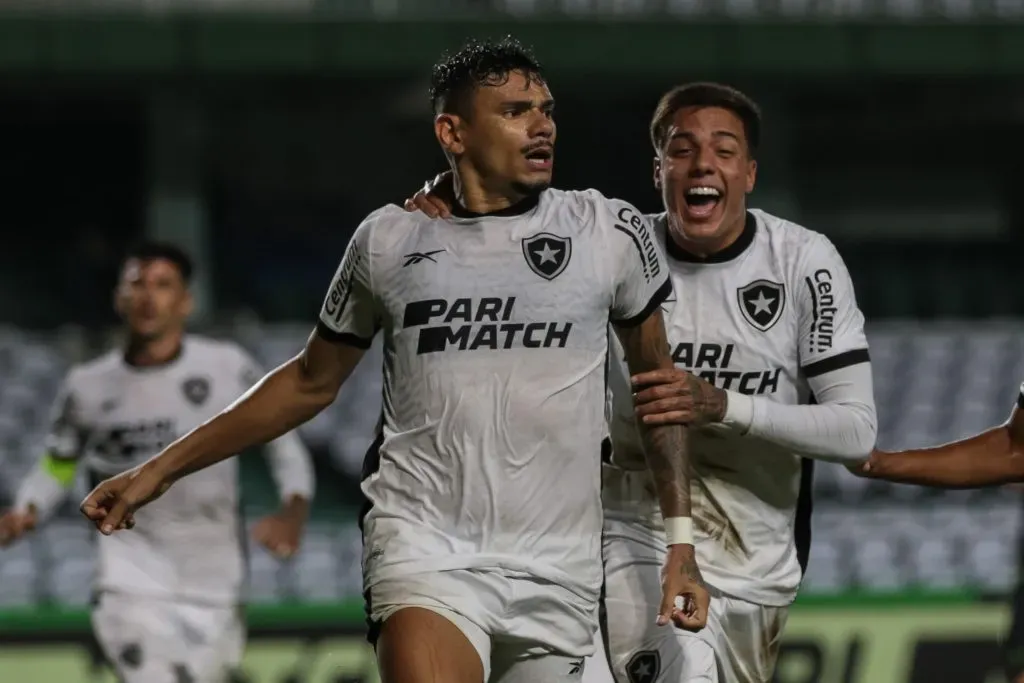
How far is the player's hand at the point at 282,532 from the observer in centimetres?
728

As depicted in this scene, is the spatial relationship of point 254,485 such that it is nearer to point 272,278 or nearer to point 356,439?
point 356,439

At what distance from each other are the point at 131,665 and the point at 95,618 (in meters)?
0.29

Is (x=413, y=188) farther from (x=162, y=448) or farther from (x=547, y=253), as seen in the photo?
(x=547, y=253)

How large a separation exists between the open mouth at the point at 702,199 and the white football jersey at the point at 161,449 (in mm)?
3148

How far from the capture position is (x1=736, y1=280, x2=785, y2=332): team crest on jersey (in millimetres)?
5297

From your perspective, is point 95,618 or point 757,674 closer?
point 757,674

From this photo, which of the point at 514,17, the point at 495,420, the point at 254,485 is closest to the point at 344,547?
the point at 254,485

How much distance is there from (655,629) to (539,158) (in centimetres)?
143

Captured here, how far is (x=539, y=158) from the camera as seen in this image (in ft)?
15.2

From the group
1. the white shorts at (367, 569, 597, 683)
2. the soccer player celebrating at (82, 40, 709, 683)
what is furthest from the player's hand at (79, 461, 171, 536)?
the white shorts at (367, 569, 597, 683)

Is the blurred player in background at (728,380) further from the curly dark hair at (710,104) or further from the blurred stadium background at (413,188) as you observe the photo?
the blurred stadium background at (413,188)

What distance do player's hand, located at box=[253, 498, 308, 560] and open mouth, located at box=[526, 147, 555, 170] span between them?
3.01 metres

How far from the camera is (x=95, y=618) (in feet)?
25.8

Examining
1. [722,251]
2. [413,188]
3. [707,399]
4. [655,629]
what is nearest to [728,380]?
[722,251]
